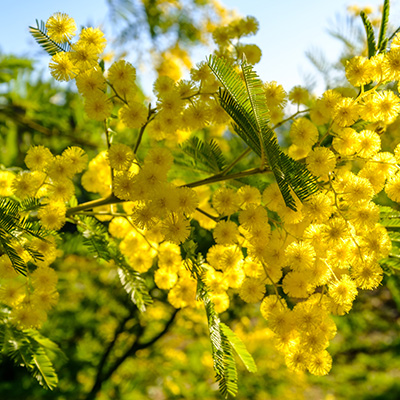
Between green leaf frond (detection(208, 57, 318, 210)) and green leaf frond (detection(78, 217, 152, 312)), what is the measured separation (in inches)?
18.4

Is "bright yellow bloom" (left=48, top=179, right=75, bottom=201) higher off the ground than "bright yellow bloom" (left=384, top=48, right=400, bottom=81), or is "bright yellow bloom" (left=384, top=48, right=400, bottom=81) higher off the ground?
"bright yellow bloom" (left=384, top=48, right=400, bottom=81)

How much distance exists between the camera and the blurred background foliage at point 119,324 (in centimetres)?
197

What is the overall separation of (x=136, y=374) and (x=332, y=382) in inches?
66.5

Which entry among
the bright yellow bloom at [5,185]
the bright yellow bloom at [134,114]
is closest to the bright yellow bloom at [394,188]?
the bright yellow bloom at [134,114]

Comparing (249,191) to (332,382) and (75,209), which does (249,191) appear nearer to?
(75,209)

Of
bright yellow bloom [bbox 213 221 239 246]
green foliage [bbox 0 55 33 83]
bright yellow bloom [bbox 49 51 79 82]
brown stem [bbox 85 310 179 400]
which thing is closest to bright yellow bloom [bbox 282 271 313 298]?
bright yellow bloom [bbox 213 221 239 246]

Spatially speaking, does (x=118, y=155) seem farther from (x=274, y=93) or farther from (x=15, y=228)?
(x=274, y=93)

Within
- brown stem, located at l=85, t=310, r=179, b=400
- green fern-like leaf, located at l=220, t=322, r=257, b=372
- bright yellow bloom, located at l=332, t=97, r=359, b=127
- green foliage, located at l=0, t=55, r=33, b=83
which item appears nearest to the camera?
bright yellow bloom, located at l=332, t=97, r=359, b=127

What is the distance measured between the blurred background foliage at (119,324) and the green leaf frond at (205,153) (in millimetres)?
619

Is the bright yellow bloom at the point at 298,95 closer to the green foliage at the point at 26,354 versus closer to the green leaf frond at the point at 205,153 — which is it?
the green leaf frond at the point at 205,153

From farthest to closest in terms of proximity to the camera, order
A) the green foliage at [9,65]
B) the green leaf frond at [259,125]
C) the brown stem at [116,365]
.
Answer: the brown stem at [116,365] < the green foliage at [9,65] < the green leaf frond at [259,125]

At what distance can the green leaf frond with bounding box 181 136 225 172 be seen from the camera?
0.93m

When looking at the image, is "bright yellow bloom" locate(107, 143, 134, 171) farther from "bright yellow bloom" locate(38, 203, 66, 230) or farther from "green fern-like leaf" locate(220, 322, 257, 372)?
"green fern-like leaf" locate(220, 322, 257, 372)

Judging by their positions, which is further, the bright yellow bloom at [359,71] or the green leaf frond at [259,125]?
the bright yellow bloom at [359,71]
